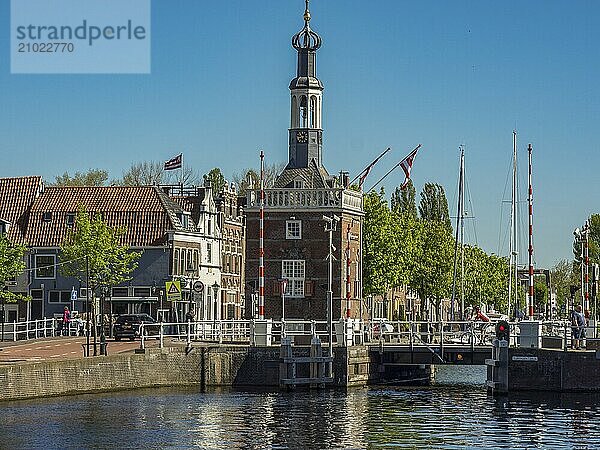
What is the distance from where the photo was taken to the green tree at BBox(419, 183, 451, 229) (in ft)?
547

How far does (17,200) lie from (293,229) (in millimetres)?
34090

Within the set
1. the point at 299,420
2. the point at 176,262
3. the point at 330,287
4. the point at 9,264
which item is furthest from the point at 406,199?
the point at 299,420

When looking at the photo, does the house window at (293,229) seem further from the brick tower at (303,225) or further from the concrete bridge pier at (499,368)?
the concrete bridge pier at (499,368)

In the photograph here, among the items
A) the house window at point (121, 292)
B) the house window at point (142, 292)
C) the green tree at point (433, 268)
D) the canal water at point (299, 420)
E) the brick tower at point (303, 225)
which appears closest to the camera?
the canal water at point (299, 420)

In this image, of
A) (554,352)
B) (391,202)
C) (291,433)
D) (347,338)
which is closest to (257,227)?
(347,338)

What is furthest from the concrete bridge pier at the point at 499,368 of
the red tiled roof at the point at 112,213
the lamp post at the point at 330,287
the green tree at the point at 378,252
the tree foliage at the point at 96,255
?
the red tiled roof at the point at 112,213

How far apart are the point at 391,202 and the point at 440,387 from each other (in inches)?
3750

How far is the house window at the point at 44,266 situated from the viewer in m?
106

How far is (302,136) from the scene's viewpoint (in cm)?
8569

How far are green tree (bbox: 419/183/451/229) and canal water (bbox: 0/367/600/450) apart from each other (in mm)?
103850

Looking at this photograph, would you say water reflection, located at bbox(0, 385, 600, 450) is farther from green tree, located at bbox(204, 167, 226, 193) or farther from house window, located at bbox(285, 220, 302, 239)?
green tree, located at bbox(204, 167, 226, 193)

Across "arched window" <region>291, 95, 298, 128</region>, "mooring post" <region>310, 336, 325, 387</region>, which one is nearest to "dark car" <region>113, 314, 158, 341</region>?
"mooring post" <region>310, 336, 325, 387</region>

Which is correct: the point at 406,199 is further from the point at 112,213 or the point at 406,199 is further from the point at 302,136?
the point at 302,136

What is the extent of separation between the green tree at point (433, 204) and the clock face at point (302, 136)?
81.8 m
